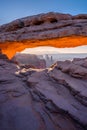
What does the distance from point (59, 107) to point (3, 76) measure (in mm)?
4534

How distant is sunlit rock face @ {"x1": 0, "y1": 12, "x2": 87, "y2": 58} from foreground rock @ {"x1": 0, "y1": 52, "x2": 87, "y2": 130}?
6.83ft

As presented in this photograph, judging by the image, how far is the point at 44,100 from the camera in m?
9.13

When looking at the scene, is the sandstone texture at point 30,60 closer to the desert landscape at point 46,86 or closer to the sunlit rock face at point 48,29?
the desert landscape at point 46,86

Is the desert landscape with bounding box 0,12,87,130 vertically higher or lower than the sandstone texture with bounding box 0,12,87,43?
lower

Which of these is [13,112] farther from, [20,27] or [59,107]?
[20,27]

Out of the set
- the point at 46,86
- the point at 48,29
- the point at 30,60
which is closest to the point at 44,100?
the point at 46,86

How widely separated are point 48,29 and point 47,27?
4.5 inches

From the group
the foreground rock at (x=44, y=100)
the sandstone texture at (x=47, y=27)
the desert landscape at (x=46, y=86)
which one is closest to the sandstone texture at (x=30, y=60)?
the desert landscape at (x=46, y=86)

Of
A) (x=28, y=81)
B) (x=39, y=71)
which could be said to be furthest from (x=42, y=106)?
(x=39, y=71)

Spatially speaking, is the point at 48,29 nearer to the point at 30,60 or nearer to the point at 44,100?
the point at 44,100

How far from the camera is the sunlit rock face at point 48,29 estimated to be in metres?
9.40

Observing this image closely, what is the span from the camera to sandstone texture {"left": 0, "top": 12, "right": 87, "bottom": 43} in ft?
30.7

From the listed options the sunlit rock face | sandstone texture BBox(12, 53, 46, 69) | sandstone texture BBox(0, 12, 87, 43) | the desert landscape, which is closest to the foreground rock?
the desert landscape

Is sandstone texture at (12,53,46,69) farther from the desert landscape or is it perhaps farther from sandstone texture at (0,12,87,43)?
sandstone texture at (0,12,87,43)
